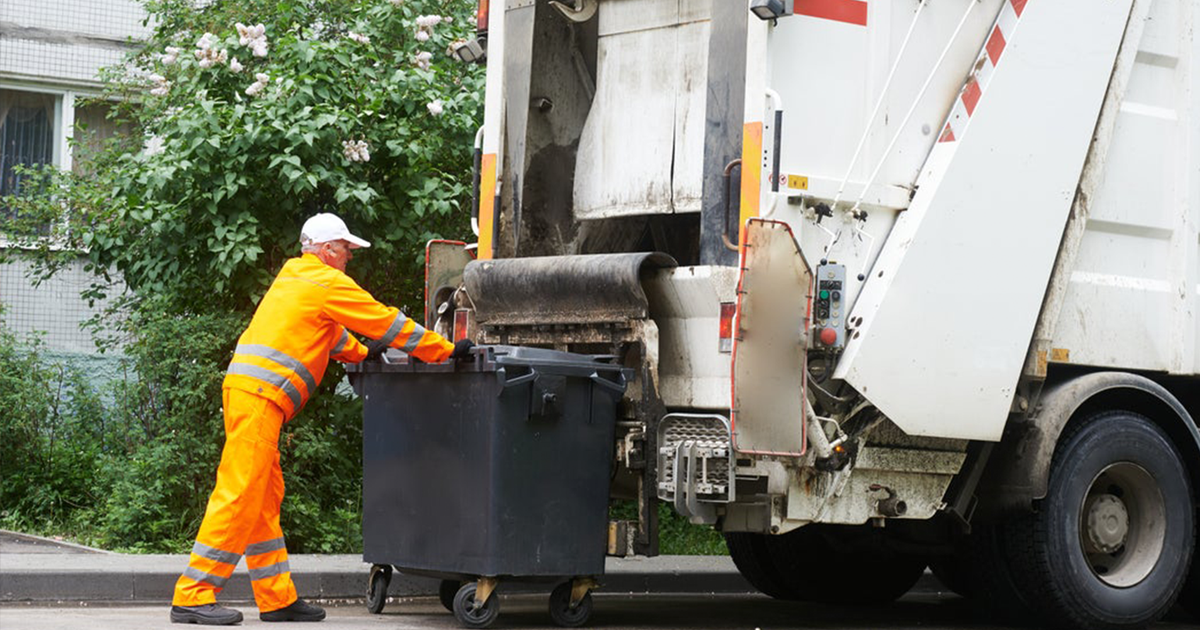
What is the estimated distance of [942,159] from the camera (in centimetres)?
641

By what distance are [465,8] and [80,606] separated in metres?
4.10

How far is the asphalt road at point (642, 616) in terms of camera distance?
6.41 metres

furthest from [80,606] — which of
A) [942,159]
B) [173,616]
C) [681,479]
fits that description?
[942,159]

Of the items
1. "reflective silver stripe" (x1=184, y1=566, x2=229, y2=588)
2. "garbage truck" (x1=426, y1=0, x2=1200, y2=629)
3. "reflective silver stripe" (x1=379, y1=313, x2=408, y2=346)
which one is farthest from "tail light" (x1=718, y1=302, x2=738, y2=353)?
"reflective silver stripe" (x1=184, y1=566, x2=229, y2=588)

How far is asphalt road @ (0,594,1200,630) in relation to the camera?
6.41 metres

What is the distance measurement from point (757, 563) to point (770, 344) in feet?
6.97

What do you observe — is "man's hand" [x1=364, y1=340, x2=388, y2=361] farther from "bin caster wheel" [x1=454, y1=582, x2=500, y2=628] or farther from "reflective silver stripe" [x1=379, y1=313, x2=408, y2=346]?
"bin caster wheel" [x1=454, y1=582, x2=500, y2=628]

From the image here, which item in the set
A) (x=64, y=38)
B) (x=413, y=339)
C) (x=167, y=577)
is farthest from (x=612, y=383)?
(x=64, y=38)

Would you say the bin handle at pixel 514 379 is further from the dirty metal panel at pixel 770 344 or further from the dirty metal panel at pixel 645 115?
the dirty metal panel at pixel 645 115

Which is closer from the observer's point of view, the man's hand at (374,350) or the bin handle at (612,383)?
the bin handle at (612,383)

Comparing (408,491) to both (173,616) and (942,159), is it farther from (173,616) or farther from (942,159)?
(942,159)

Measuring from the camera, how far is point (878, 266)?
630cm

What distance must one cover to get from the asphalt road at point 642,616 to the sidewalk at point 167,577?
9 cm

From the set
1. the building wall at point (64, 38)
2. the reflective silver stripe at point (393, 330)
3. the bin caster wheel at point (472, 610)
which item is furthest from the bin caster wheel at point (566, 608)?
the building wall at point (64, 38)
